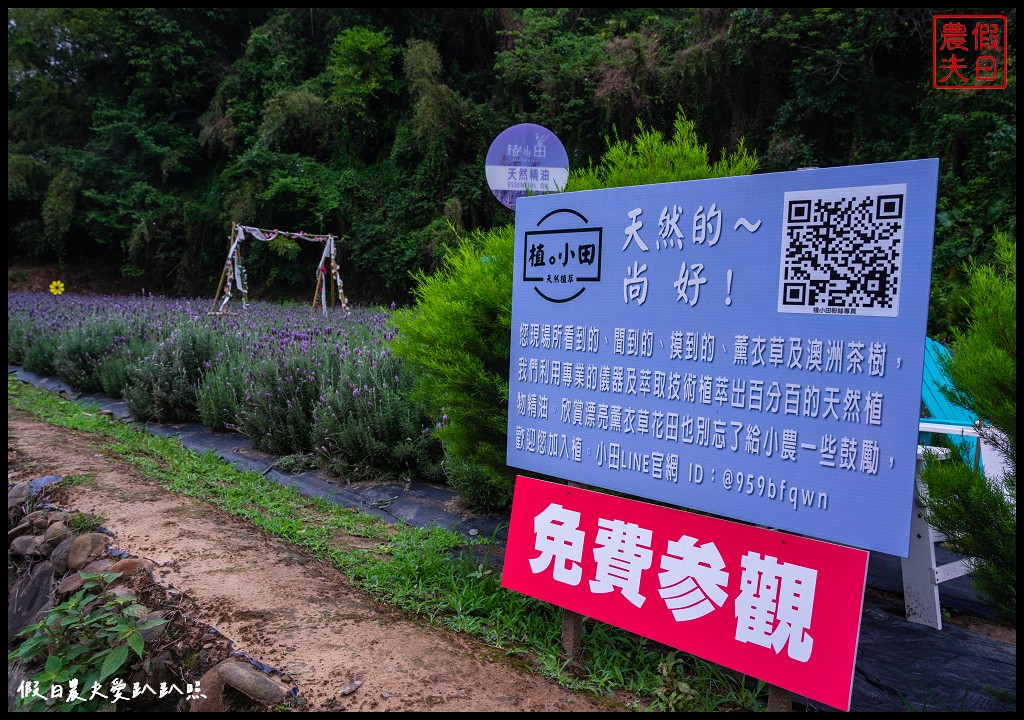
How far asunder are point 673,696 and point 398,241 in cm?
1444

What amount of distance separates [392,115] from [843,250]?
16.9 metres

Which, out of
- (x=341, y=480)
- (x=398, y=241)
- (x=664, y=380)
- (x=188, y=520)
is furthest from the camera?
(x=398, y=241)

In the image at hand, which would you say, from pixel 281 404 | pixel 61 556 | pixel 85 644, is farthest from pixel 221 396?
pixel 85 644

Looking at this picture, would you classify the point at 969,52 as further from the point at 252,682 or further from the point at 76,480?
the point at 76,480

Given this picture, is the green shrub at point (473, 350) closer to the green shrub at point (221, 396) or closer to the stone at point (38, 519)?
the stone at point (38, 519)

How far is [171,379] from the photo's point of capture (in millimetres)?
6293

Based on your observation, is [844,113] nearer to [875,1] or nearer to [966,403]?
[875,1]

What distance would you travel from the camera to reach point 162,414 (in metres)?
6.15

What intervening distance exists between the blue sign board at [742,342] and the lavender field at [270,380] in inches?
50.7

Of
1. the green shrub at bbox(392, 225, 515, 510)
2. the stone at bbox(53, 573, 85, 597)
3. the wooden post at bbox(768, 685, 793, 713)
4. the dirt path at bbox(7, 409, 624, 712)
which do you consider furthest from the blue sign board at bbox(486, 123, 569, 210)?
the wooden post at bbox(768, 685, 793, 713)

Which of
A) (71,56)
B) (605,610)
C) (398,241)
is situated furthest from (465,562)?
(71,56)

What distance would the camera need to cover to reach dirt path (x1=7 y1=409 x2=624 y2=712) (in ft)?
7.10

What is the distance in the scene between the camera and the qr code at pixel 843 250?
67.2 inches

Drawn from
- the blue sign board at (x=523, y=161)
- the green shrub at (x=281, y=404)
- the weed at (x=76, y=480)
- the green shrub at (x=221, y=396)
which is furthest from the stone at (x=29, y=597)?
the blue sign board at (x=523, y=161)
